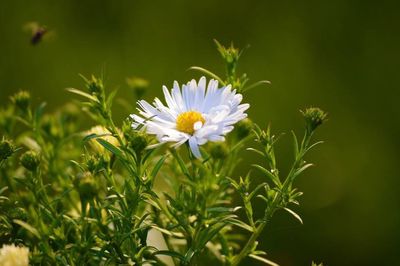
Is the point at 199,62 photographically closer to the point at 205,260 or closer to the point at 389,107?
the point at 389,107

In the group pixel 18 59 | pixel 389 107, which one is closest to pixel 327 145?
pixel 389 107

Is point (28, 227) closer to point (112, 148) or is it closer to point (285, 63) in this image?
point (112, 148)

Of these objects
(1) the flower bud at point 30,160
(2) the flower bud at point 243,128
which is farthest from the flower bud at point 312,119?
(1) the flower bud at point 30,160

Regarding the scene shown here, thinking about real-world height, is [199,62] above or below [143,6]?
below

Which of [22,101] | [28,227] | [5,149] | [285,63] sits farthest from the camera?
[285,63]

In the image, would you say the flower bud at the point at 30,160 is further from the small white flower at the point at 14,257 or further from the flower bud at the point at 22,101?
the flower bud at the point at 22,101

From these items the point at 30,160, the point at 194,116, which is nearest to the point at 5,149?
the point at 30,160

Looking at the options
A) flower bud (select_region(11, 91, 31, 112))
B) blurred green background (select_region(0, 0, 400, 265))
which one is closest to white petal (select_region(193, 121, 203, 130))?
flower bud (select_region(11, 91, 31, 112))
